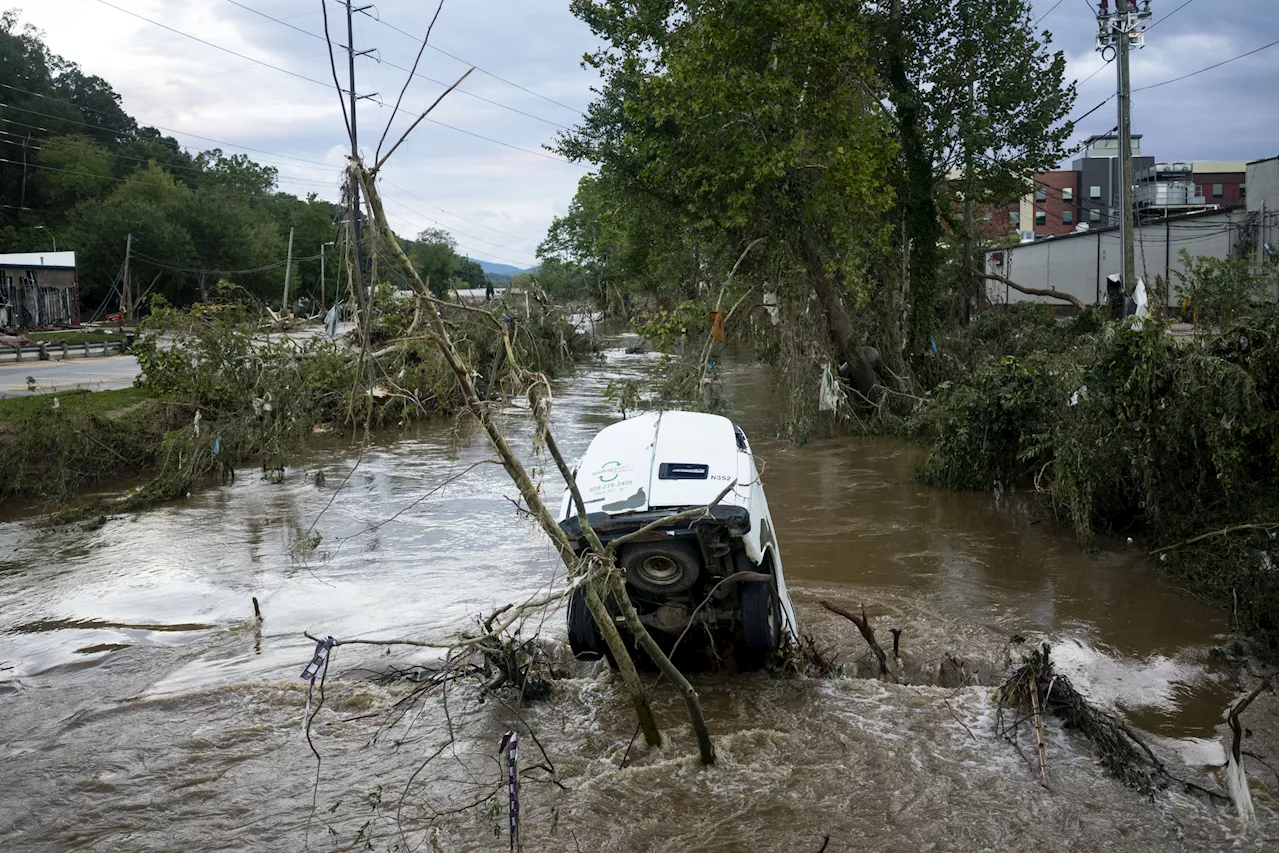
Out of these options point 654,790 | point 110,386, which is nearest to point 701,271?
point 110,386

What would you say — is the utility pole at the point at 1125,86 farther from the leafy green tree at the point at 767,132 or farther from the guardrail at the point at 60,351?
the guardrail at the point at 60,351

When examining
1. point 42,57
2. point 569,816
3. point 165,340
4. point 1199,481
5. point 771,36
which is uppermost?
point 42,57

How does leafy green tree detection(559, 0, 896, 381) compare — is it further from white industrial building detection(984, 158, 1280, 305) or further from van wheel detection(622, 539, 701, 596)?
van wheel detection(622, 539, 701, 596)

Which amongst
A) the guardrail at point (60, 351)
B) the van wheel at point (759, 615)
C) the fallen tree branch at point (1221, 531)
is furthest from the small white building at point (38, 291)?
the fallen tree branch at point (1221, 531)

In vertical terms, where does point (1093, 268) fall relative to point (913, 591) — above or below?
above

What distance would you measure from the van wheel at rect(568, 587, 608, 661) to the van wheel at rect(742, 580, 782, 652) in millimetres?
1125

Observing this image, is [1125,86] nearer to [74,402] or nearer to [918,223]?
[918,223]

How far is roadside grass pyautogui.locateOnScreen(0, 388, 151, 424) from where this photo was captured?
17453 millimetres

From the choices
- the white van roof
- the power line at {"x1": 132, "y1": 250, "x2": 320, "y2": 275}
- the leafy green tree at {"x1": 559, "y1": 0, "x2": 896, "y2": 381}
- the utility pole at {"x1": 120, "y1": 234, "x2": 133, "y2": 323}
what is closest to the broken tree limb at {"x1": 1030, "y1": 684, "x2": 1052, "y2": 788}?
the white van roof

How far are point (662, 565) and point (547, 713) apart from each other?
1696 millimetres

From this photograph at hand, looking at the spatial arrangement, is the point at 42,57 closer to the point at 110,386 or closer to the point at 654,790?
the point at 110,386

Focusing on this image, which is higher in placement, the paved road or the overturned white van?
the paved road

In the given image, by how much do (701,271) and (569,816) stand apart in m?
18.9

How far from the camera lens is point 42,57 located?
78875 mm
